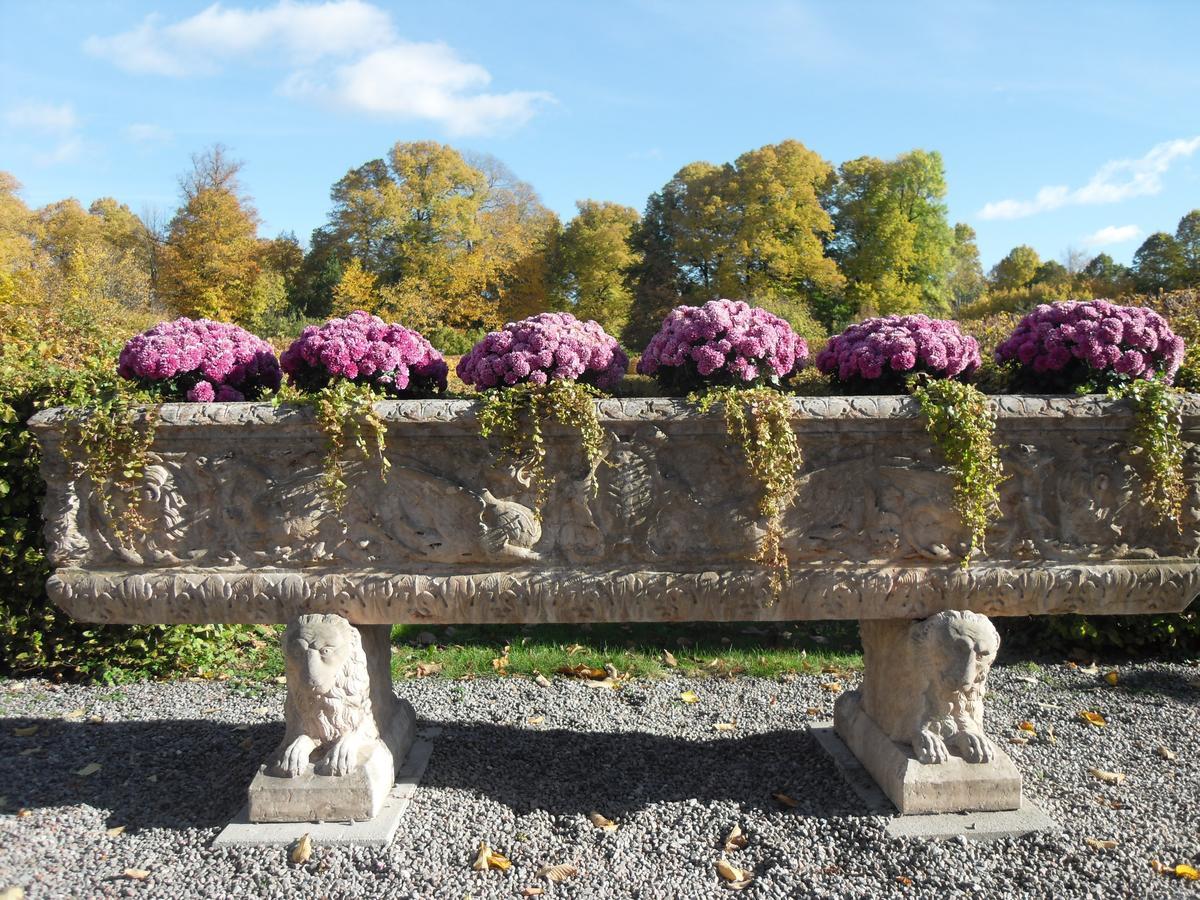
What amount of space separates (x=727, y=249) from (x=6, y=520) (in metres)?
27.6

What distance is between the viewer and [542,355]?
10.4 ft

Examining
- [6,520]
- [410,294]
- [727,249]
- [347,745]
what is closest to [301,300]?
[410,294]

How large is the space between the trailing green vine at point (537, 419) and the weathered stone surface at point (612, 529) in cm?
6

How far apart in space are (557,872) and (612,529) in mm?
1230

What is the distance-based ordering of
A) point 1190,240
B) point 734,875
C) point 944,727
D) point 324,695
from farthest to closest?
1. point 1190,240
2. point 944,727
3. point 324,695
4. point 734,875

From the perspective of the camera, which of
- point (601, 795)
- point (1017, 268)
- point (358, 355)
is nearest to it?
point (358, 355)

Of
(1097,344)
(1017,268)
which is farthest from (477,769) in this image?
(1017,268)

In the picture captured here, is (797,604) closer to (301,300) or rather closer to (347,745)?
(347,745)

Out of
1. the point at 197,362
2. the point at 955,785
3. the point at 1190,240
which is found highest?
the point at 1190,240

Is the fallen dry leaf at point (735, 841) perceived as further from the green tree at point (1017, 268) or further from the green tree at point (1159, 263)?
the green tree at point (1017, 268)

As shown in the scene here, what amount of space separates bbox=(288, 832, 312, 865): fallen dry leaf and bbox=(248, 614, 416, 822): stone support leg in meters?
0.12

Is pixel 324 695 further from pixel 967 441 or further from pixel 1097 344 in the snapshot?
pixel 1097 344

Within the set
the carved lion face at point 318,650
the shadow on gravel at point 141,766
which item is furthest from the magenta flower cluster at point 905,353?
the shadow on gravel at point 141,766

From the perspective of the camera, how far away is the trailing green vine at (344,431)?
9.92 feet
